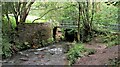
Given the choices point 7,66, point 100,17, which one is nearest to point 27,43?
point 7,66

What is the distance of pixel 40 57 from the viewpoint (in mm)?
7285

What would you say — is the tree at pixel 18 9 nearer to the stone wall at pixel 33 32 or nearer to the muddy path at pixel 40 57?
the stone wall at pixel 33 32

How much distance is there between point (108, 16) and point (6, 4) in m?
4.04

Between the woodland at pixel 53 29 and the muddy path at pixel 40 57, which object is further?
the woodland at pixel 53 29

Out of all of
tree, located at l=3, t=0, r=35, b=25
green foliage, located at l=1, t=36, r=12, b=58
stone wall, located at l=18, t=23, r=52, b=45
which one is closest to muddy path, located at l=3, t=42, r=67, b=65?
green foliage, located at l=1, t=36, r=12, b=58

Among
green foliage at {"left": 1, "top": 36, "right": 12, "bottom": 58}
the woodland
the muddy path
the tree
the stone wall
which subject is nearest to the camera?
the muddy path

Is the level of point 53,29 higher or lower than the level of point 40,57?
higher

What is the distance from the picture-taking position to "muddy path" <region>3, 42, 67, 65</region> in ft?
21.5

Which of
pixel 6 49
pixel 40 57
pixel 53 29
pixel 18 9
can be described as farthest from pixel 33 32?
pixel 6 49

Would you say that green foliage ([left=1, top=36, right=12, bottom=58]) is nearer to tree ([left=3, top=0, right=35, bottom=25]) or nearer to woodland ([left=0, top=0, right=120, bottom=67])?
woodland ([left=0, top=0, right=120, bottom=67])

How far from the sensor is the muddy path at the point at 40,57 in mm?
6551

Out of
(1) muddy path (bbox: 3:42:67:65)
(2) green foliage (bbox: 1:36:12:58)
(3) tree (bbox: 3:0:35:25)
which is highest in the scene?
(3) tree (bbox: 3:0:35:25)

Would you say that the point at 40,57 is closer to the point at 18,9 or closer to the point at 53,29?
the point at 18,9

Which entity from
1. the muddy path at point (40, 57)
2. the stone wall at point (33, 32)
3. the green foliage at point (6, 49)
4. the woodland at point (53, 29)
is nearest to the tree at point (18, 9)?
the woodland at point (53, 29)
